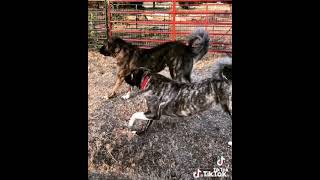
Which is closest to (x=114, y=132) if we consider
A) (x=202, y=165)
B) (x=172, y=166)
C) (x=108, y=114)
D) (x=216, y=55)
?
(x=108, y=114)

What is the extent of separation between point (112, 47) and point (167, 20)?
2.06 ft

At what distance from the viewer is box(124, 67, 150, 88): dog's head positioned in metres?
4.16

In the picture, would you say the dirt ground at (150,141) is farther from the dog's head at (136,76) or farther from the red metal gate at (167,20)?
the red metal gate at (167,20)

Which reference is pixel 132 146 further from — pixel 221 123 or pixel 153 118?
pixel 221 123

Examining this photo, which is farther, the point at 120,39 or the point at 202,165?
the point at 120,39

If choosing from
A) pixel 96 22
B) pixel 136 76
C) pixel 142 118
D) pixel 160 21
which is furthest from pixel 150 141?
pixel 96 22

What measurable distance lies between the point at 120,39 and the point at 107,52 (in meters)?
0.19

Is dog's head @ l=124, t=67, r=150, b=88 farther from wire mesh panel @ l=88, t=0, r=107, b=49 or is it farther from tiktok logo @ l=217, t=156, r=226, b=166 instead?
tiktok logo @ l=217, t=156, r=226, b=166

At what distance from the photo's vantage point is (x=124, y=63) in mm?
4258

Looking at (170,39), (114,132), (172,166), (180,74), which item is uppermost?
(170,39)

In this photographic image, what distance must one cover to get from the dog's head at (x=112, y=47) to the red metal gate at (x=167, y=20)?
0.19 feet

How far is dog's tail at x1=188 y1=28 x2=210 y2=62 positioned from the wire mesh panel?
3.04 feet

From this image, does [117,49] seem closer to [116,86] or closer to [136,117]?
[116,86]

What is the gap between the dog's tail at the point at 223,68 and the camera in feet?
13.2
